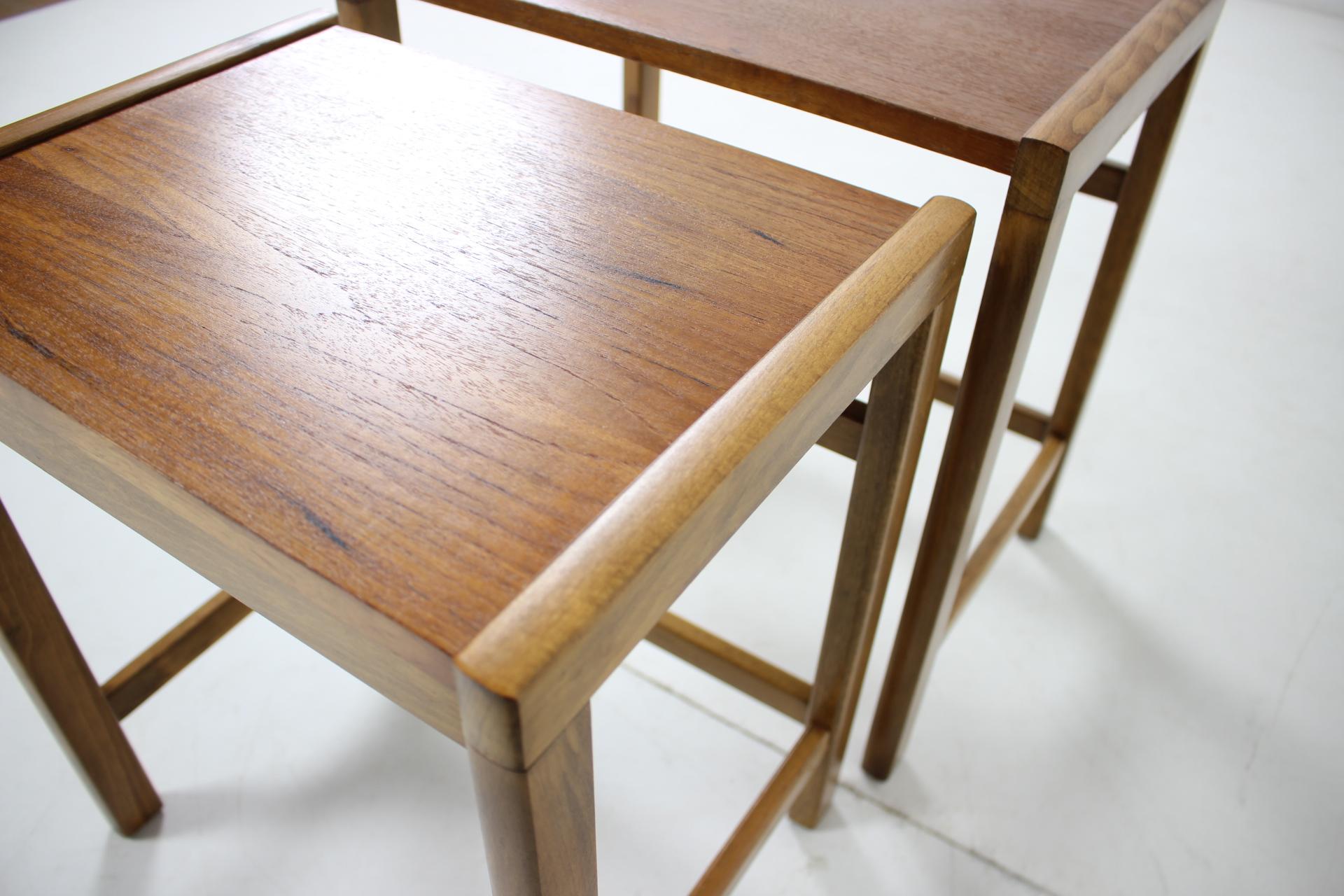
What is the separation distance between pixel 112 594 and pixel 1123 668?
4.05ft

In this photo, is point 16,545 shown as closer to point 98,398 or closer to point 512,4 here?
point 98,398

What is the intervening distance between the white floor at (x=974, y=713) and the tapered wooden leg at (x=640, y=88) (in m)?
0.56

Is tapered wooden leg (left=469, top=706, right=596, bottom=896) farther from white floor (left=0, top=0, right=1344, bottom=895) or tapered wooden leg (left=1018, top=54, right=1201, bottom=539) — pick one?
tapered wooden leg (left=1018, top=54, right=1201, bottom=539)

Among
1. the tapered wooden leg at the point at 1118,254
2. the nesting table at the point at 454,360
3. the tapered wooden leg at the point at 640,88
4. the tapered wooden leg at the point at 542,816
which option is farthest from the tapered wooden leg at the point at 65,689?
the tapered wooden leg at the point at 1118,254

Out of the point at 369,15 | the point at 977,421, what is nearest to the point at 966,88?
the point at 977,421

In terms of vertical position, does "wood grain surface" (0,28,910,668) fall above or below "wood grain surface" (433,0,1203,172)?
below

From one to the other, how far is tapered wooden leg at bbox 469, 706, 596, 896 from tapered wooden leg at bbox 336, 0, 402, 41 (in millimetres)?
796

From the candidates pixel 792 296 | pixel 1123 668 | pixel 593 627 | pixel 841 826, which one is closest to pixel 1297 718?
pixel 1123 668

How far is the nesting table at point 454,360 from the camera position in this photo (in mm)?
469

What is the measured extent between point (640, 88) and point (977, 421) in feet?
2.67

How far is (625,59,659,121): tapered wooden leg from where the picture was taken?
4.69 ft

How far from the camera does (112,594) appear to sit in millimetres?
1303

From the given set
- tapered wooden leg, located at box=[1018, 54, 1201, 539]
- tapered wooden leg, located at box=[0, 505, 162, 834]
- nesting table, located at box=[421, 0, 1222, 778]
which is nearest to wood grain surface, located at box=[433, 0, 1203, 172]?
nesting table, located at box=[421, 0, 1222, 778]

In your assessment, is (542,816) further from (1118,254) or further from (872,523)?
(1118,254)
